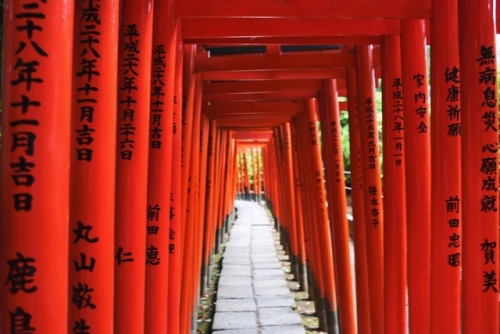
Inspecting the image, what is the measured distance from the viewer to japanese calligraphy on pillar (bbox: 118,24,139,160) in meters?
2.18

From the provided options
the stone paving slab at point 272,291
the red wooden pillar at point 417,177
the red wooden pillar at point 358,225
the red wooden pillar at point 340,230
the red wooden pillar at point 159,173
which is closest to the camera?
the red wooden pillar at point 159,173

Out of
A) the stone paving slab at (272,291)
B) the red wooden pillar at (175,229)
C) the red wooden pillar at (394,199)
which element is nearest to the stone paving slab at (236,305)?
the stone paving slab at (272,291)

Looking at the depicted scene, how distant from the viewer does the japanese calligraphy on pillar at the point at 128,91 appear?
85.7 inches

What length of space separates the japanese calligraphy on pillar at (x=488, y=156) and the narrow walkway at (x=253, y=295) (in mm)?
3821

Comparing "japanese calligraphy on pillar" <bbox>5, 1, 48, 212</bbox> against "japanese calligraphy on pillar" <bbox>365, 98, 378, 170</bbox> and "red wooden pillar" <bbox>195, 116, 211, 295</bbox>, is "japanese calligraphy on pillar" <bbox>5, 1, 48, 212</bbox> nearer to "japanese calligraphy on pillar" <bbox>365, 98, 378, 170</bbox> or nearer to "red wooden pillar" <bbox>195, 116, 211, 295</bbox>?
"japanese calligraphy on pillar" <bbox>365, 98, 378, 170</bbox>

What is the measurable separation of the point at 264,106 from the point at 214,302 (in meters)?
3.22

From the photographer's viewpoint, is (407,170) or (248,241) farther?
(248,241)

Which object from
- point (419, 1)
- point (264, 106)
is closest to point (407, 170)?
point (419, 1)

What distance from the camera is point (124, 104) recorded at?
220 cm

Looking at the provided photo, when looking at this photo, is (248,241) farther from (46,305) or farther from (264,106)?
(46,305)

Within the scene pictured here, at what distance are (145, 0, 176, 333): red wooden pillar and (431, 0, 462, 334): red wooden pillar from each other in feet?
4.80

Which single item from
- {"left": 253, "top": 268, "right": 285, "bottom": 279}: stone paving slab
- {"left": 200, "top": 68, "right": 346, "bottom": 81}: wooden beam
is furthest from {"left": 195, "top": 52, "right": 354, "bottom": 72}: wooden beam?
{"left": 253, "top": 268, "right": 285, "bottom": 279}: stone paving slab

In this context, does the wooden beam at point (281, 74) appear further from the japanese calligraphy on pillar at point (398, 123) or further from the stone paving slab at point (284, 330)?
the stone paving slab at point (284, 330)

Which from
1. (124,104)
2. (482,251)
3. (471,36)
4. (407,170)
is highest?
(471,36)
